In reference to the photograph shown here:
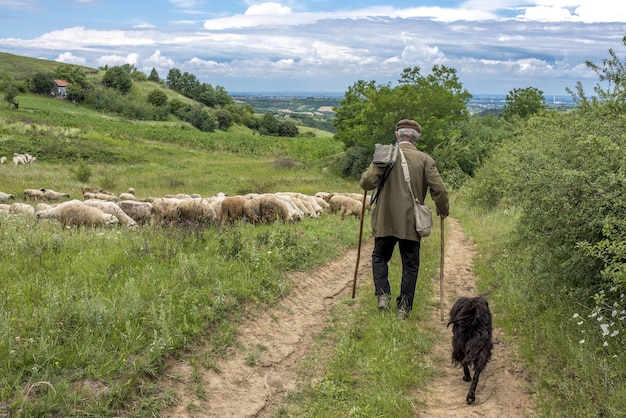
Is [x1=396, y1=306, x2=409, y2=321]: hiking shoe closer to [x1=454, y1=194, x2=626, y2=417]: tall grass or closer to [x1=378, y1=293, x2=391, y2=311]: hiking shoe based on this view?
[x1=378, y1=293, x2=391, y2=311]: hiking shoe

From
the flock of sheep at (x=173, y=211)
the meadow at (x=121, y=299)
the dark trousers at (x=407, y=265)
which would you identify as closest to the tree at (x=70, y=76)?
the flock of sheep at (x=173, y=211)

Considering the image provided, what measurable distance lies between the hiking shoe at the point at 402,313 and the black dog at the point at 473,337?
1.43 meters

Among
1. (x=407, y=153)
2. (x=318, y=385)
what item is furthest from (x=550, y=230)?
(x=318, y=385)

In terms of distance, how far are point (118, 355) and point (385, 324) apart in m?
3.04

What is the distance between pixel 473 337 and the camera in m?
4.38

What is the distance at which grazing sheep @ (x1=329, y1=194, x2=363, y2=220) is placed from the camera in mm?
14984

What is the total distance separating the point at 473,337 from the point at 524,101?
48803mm

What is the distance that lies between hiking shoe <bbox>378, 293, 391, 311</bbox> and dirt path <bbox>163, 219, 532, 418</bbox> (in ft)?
2.11

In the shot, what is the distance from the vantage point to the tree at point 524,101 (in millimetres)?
47094

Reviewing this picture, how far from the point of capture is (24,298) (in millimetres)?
4637

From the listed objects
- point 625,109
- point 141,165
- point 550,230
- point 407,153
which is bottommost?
point 141,165

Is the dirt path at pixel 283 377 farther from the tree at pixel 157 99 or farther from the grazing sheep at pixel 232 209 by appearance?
the tree at pixel 157 99

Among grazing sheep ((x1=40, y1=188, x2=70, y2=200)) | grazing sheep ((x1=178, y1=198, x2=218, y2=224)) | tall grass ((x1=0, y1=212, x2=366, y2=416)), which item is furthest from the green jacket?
grazing sheep ((x1=40, y1=188, x2=70, y2=200))

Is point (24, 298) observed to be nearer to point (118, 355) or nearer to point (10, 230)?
point (118, 355)
